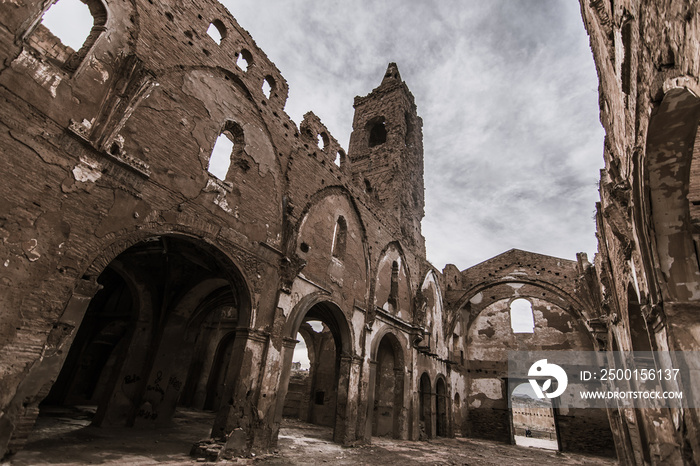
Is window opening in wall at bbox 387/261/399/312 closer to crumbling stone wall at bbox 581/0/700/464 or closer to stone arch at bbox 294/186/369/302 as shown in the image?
stone arch at bbox 294/186/369/302

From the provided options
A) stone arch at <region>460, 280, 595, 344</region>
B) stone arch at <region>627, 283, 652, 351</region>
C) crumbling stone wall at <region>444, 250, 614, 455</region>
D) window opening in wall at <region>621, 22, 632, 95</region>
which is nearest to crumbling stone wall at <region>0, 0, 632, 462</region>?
stone arch at <region>460, 280, 595, 344</region>

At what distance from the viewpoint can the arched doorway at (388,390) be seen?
1307 centimetres

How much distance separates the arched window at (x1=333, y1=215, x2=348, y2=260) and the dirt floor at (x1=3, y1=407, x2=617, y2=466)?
5276mm

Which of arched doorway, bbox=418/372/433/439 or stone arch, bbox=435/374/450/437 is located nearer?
arched doorway, bbox=418/372/433/439

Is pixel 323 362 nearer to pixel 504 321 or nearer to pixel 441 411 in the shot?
pixel 441 411

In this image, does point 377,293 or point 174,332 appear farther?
point 377,293

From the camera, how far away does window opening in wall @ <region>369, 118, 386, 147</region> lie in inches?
745

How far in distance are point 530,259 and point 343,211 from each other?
12923mm

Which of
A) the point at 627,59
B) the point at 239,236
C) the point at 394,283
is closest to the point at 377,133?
the point at 394,283

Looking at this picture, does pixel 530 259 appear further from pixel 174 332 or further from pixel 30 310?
pixel 30 310

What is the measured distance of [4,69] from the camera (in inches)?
184

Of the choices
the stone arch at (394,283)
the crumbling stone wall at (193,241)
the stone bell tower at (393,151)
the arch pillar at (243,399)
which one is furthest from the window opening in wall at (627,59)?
the stone bell tower at (393,151)

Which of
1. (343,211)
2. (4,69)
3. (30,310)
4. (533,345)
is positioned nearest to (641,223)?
(343,211)

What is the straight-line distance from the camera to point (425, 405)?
1545 centimetres
